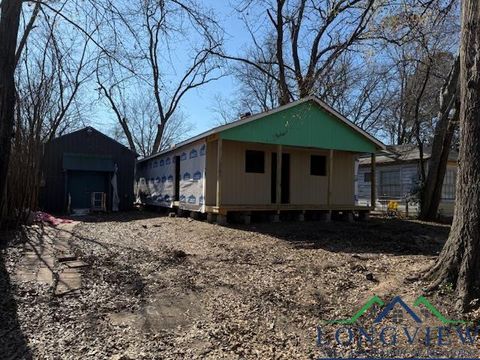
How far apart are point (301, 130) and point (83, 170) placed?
10943mm

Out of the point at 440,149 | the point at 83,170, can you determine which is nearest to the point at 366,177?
the point at 440,149

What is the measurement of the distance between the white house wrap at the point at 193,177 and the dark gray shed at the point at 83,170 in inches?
229

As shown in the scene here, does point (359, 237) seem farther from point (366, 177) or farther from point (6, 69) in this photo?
point (366, 177)

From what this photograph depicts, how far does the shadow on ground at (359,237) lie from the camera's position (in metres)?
8.02

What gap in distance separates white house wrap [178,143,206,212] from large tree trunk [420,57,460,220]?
8.67m

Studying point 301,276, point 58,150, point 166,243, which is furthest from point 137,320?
point 58,150

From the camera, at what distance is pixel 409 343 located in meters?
3.54

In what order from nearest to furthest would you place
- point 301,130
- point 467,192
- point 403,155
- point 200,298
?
1. point 467,192
2. point 200,298
3. point 301,130
4. point 403,155

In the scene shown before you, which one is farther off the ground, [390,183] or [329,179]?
[390,183]

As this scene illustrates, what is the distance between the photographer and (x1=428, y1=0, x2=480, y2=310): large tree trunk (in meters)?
4.05

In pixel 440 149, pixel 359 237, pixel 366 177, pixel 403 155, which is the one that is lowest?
pixel 359 237

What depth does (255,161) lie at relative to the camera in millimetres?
13883

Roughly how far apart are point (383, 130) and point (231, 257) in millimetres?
27841

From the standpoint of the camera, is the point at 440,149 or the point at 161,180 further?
the point at 161,180
